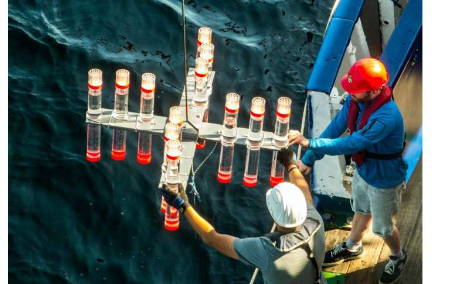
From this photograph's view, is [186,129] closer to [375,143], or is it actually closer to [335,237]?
[375,143]

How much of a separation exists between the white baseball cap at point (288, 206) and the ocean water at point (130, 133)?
3.34m

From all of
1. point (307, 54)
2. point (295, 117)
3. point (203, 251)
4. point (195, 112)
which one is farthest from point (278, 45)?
point (195, 112)

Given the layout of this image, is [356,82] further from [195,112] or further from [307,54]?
[307,54]

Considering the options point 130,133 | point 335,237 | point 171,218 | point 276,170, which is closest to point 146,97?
point 171,218

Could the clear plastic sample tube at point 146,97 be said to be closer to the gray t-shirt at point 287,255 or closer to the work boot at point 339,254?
the gray t-shirt at point 287,255

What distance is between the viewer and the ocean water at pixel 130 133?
934cm

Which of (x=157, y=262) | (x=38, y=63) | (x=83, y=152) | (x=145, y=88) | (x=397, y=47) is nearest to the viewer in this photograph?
(x=145, y=88)

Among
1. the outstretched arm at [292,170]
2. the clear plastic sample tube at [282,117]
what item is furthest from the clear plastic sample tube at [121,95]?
the outstretched arm at [292,170]

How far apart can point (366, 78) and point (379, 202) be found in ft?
4.29

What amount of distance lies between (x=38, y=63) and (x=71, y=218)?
3114mm

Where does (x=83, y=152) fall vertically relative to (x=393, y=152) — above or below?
A: below

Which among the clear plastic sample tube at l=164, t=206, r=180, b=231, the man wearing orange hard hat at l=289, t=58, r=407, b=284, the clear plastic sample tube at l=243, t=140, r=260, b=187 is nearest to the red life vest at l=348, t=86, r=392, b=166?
the man wearing orange hard hat at l=289, t=58, r=407, b=284

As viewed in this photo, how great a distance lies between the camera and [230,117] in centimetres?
702

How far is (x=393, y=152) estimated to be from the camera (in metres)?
7.38
